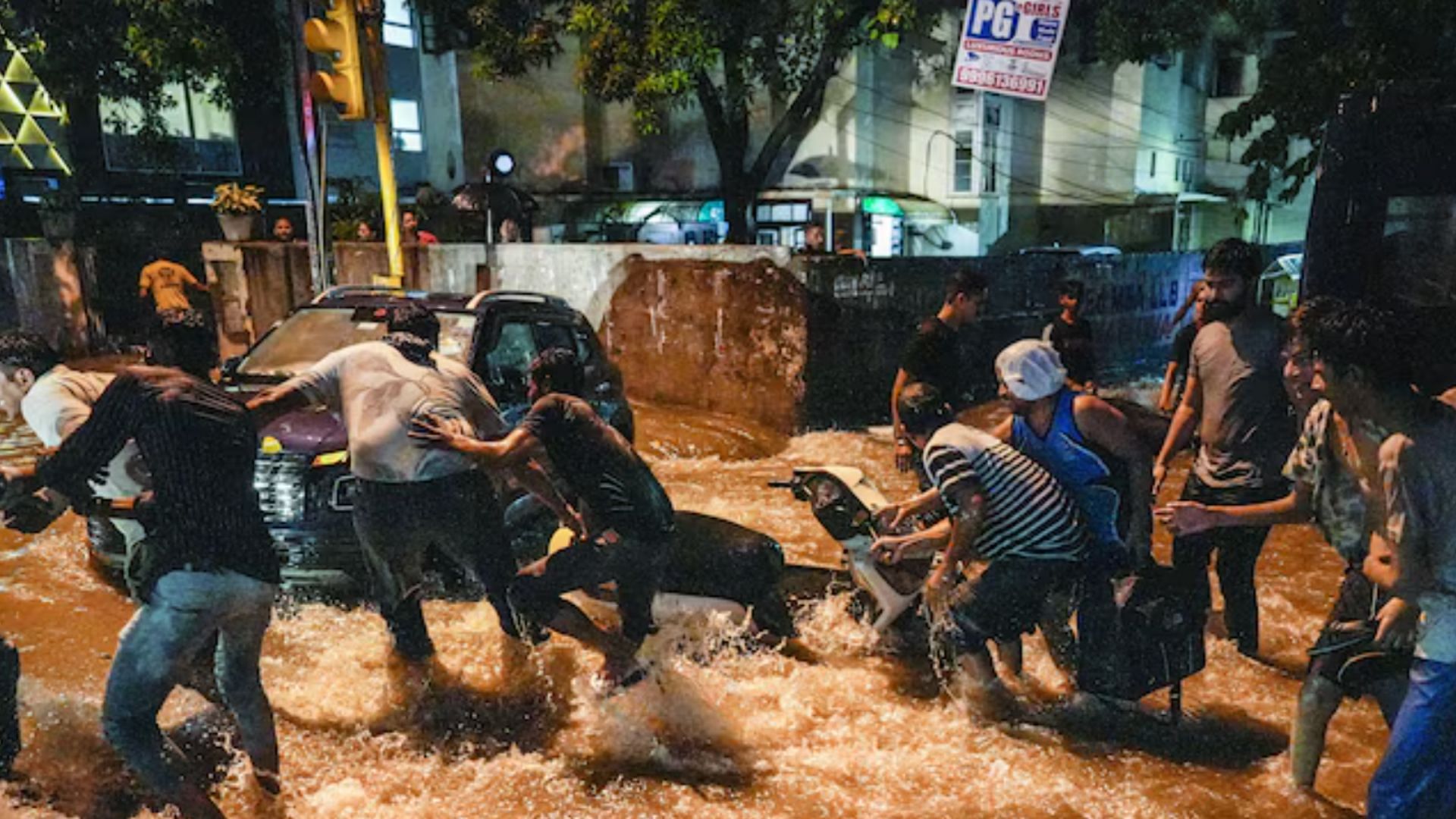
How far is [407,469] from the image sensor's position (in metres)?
4.29

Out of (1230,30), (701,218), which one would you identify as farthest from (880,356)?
(1230,30)

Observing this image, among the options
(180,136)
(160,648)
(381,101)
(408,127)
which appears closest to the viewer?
(160,648)

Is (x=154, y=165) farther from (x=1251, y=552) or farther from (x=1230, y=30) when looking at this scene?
(x=1230, y=30)

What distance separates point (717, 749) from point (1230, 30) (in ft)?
99.8

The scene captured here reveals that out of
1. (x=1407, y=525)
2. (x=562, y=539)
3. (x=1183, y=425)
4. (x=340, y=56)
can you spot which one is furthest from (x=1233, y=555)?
(x=340, y=56)

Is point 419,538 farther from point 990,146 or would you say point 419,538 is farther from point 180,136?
point 990,146

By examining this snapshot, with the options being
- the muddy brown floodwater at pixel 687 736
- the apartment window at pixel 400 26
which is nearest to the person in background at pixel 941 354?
the muddy brown floodwater at pixel 687 736

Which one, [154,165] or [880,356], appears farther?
[154,165]

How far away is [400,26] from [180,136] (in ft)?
19.3

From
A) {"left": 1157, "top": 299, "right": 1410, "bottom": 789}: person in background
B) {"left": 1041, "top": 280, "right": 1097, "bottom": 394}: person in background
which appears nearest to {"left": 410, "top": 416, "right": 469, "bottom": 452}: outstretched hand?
{"left": 1157, "top": 299, "right": 1410, "bottom": 789}: person in background

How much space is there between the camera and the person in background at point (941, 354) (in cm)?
524

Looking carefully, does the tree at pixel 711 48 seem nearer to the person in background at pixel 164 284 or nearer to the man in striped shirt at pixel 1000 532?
the person in background at pixel 164 284

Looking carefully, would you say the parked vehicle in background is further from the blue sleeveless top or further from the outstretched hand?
the outstretched hand

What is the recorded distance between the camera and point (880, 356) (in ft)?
35.0
